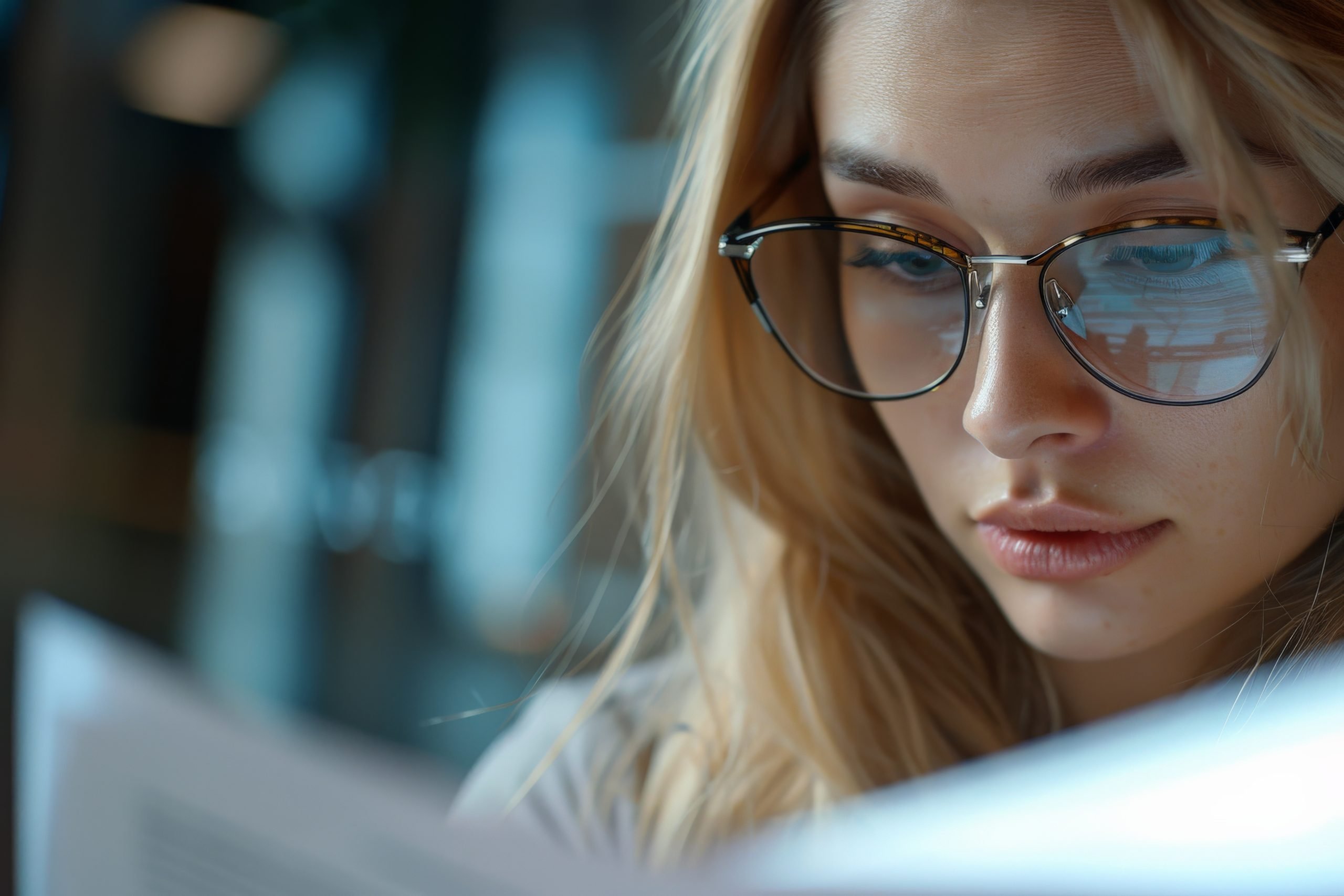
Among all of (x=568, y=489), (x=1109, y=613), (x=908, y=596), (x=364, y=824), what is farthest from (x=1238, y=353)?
(x=568, y=489)

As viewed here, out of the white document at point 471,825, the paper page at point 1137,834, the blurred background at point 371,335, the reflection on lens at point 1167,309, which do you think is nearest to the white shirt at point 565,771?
the white document at point 471,825

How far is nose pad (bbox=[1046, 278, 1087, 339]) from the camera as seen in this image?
58cm

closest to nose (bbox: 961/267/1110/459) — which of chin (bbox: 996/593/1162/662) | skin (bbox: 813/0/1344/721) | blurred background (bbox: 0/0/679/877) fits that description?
skin (bbox: 813/0/1344/721)

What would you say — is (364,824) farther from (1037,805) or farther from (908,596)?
(908,596)

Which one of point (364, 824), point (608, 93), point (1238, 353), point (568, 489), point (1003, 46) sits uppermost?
point (608, 93)

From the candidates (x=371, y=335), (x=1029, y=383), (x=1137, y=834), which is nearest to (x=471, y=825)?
(x=1137, y=834)

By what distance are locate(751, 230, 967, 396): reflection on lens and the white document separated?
0.27 m

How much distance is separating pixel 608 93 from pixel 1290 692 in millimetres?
2657

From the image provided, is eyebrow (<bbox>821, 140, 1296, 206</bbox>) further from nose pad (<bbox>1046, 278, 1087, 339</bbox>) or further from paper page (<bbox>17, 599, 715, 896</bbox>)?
Answer: paper page (<bbox>17, 599, 715, 896</bbox>)

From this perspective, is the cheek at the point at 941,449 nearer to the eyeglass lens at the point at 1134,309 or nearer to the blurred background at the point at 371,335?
the eyeglass lens at the point at 1134,309

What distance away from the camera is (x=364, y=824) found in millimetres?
433

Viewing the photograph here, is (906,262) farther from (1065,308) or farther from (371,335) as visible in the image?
(371,335)

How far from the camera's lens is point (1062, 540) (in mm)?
655

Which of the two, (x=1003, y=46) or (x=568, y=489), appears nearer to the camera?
(x=1003, y=46)
